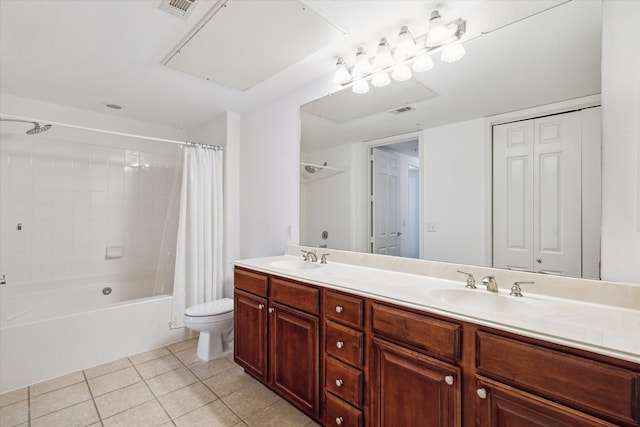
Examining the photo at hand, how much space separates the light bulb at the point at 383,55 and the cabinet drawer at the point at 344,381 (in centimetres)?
174

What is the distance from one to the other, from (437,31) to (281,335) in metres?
1.91

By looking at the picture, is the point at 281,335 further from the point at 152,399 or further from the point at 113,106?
the point at 113,106

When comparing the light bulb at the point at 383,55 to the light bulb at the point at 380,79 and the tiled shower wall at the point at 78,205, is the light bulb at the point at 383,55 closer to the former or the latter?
the light bulb at the point at 380,79

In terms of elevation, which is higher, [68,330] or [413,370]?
[413,370]

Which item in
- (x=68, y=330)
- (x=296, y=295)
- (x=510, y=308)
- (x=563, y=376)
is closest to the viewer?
(x=563, y=376)

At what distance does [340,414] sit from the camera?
4.71 ft

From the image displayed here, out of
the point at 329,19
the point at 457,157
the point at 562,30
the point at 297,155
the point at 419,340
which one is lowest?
the point at 419,340

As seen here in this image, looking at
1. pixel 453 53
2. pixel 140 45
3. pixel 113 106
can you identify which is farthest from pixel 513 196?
pixel 113 106

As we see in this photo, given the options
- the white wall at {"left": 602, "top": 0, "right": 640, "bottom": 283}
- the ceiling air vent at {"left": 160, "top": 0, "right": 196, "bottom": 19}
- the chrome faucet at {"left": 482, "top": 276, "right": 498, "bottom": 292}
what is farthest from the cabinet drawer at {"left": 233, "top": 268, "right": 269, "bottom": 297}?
the white wall at {"left": 602, "top": 0, "right": 640, "bottom": 283}

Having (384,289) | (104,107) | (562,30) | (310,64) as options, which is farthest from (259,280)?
(104,107)

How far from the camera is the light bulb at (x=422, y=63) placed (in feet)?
5.42

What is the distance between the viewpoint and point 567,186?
4.11 feet

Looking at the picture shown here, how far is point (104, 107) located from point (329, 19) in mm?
2675

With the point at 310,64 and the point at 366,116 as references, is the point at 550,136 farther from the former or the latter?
the point at 310,64
